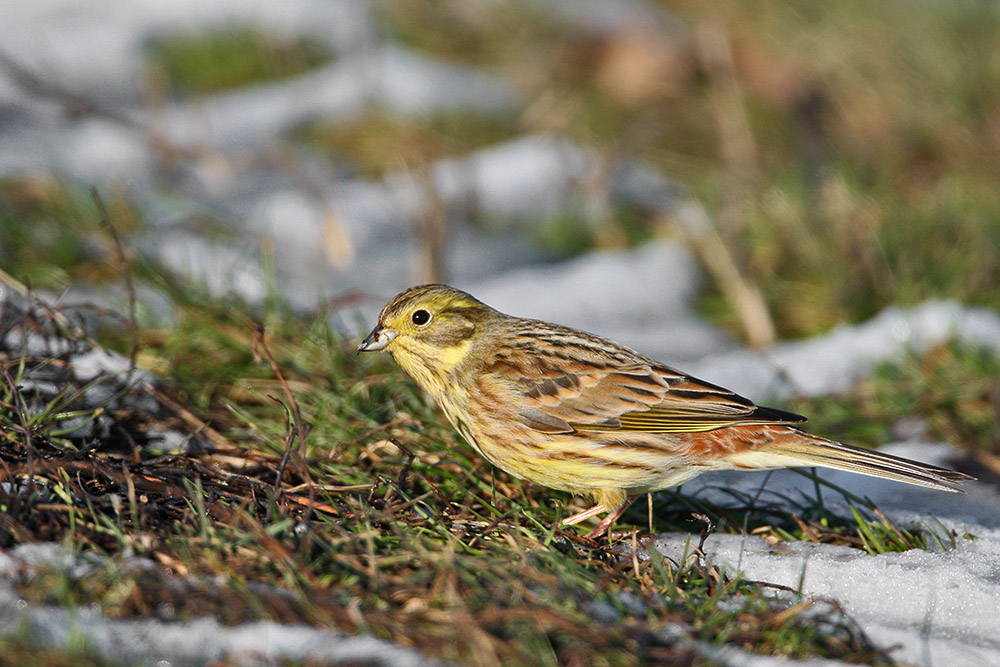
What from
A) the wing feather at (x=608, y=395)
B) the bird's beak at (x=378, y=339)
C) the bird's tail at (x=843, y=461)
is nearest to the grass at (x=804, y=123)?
the wing feather at (x=608, y=395)

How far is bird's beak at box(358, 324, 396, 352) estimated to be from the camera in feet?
13.8

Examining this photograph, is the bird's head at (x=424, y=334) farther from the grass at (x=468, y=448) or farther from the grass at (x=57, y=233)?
the grass at (x=57, y=233)

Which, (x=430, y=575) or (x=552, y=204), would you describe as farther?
(x=552, y=204)

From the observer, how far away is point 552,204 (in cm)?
795

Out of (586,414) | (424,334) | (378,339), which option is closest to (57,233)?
(378,339)

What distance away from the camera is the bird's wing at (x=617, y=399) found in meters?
3.96

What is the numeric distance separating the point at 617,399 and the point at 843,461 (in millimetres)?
888

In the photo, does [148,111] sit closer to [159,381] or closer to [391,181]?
[391,181]

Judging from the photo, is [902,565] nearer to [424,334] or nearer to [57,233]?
[424,334]

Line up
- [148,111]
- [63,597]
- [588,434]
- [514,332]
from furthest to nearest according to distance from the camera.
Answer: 1. [148,111]
2. [514,332]
3. [588,434]
4. [63,597]

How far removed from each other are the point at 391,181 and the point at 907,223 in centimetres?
373

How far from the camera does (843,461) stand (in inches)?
148

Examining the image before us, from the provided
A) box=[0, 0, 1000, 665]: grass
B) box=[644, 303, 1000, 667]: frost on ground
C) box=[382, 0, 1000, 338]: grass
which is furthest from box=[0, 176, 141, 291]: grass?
box=[644, 303, 1000, 667]: frost on ground

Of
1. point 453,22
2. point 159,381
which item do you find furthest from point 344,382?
point 453,22
